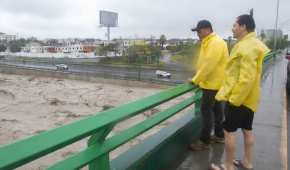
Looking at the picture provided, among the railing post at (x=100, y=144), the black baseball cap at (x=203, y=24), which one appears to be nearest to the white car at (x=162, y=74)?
the black baseball cap at (x=203, y=24)

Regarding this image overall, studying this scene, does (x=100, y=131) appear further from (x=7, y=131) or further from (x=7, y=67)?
(x=7, y=67)

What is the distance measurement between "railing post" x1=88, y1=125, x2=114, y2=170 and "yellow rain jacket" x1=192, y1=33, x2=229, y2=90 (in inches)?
81.5

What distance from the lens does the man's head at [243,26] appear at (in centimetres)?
368

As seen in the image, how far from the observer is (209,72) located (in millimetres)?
4453

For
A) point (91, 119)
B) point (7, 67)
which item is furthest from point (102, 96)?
point (91, 119)

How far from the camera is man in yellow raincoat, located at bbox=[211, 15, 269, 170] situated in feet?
11.7

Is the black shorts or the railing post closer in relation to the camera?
the railing post

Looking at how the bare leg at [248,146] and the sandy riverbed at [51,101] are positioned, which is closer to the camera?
the bare leg at [248,146]

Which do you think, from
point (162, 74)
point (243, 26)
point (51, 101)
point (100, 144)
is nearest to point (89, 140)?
point (100, 144)

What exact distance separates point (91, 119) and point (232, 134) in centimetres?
202

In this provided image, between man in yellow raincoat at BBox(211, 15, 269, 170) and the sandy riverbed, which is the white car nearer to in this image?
the sandy riverbed

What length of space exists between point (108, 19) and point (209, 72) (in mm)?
89103

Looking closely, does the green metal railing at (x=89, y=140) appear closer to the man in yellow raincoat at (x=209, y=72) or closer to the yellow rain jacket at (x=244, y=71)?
the yellow rain jacket at (x=244, y=71)

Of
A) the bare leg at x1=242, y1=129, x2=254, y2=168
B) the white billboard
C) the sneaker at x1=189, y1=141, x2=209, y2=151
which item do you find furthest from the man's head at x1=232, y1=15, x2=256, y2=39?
the white billboard
